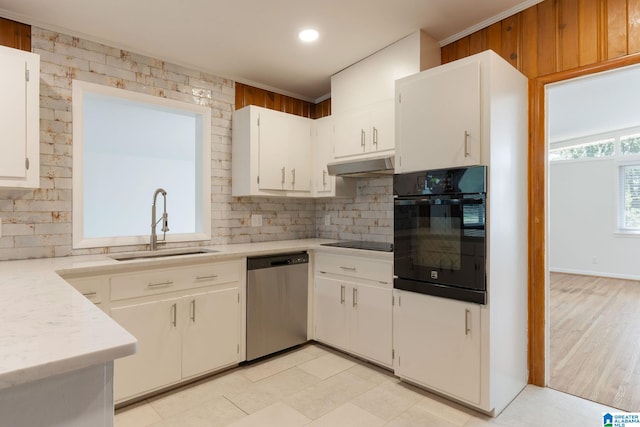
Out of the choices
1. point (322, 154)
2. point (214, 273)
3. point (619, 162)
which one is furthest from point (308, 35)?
point (619, 162)

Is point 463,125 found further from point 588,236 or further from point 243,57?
point 588,236

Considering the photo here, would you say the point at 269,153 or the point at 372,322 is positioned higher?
the point at 269,153

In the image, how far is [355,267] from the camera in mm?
2898

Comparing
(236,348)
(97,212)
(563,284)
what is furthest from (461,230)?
(563,284)

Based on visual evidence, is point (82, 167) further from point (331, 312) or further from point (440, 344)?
point (440, 344)

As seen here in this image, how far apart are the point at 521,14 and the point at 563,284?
5065mm

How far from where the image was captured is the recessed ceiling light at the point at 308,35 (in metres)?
2.64

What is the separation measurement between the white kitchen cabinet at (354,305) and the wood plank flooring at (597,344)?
1228 mm

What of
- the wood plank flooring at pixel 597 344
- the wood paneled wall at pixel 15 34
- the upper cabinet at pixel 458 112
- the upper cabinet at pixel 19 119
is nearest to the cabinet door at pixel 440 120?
the upper cabinet at pixel 458 112

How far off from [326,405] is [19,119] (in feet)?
8.43

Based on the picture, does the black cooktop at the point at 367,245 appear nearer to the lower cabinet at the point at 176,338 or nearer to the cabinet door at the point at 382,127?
the cabinet door at the point at 382,127

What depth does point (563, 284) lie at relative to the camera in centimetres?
588

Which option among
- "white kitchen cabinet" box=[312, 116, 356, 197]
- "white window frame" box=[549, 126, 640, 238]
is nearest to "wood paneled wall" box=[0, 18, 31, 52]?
"white kitchen cabinet" box=[312, 116, 356, 197]

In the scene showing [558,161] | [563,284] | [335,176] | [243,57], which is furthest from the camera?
[558,161]
